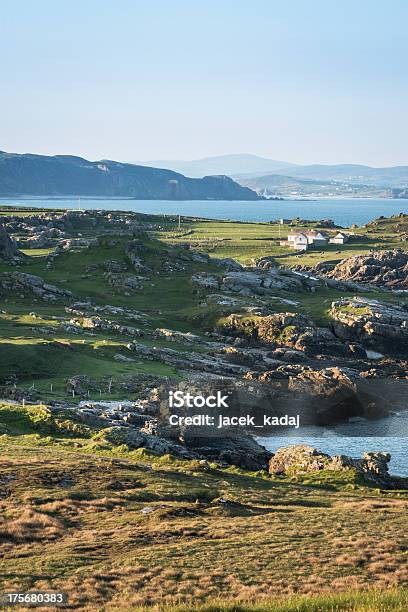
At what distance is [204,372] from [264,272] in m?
65.4

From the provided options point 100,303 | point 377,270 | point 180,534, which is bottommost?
point 180,534

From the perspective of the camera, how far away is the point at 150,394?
78.6 m

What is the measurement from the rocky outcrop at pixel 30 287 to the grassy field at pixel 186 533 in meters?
70.0

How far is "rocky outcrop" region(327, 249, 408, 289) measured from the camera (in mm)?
172625

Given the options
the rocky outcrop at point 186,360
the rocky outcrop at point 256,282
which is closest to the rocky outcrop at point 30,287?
the rocky outcrop at point 256,282

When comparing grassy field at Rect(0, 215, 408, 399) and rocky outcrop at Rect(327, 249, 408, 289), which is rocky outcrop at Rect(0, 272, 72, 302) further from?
rocky outcrop at Rect(327, 249, 408, 289)

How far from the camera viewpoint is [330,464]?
61312 millimetres

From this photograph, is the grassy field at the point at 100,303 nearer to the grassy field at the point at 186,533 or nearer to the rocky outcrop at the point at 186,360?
the rocky outcrop at the point at 186,360

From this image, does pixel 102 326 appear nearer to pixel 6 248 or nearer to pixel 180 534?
pixel 6 248

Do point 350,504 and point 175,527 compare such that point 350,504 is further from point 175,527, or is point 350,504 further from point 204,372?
point 204,372

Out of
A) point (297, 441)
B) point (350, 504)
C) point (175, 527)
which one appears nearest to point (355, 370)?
point (297, 441)

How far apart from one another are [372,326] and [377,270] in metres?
63.5

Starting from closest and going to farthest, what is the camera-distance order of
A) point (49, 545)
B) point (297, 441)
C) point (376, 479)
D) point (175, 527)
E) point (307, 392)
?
point (49, 545) → point (175, 527) → point (376, 479) → point (297, 441) → point (307, 392)

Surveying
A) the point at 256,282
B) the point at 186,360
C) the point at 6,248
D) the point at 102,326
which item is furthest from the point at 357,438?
the point at 6,248
